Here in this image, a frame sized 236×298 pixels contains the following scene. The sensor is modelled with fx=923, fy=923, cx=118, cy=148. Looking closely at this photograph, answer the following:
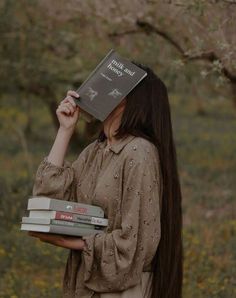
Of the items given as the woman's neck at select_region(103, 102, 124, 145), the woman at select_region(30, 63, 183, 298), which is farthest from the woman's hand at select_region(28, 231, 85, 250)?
the woman's neck at select_region(103, 102, 124, 145)

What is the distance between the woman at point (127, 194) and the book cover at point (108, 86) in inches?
1.8

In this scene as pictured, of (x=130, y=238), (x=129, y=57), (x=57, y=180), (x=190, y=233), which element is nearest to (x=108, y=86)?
(x=57, y=180)

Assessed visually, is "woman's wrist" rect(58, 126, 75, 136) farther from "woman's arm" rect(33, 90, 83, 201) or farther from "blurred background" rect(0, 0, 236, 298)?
"blurred background" rect(0, 0, 236, 298)

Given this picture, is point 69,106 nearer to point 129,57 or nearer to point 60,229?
point 60,229

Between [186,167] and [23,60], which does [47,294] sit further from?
[186,167]

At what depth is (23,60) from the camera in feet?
46.2

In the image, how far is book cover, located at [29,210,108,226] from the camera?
4055 mm

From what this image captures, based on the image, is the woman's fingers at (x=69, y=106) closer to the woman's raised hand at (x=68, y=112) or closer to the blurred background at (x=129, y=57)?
the woman's raised hand at (x=68, y=112)

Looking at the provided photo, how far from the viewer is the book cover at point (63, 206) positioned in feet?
13.4

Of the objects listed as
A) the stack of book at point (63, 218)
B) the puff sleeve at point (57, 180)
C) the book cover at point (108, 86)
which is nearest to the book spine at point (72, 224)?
the stack of book at point (63, 218)

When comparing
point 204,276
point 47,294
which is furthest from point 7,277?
point 204,276

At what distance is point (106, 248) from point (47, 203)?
332 millimetres

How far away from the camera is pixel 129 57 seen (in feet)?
35.8

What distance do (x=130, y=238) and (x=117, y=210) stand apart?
17 cm
